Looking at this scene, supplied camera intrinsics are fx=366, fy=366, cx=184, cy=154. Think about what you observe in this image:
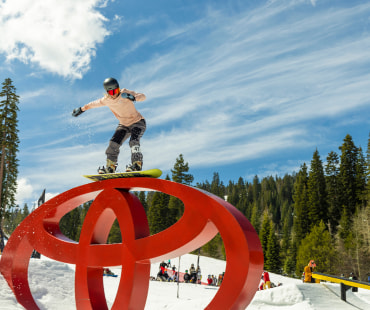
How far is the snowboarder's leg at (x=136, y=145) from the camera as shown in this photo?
7.43m

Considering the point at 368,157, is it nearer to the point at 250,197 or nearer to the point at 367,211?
the point at 367,211

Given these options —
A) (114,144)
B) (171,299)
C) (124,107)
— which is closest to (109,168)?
(114,144)

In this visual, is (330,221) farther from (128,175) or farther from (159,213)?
(128,175)

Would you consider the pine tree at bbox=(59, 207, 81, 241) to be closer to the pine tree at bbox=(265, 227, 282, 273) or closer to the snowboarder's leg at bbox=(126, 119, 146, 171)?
the pine tree at bbox=(265, 227, 282, 273)

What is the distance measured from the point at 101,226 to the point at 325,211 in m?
54.6

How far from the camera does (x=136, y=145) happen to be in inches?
299

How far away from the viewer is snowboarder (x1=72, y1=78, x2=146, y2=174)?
294 inches

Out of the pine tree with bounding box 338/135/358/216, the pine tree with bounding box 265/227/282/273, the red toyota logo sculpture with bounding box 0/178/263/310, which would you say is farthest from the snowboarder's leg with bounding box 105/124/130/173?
the pine tree with bounding box 338/135/358/216

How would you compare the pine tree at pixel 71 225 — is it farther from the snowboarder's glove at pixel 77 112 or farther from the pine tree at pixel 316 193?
the snowboarder's glove at pixel 77 112

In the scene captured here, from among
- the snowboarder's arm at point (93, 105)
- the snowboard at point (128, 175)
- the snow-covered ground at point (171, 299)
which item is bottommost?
the snow-covered ground at point (171, 299)

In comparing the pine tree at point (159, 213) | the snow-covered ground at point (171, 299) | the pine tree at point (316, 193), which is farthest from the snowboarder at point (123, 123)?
the pine tree at point (316, 193)

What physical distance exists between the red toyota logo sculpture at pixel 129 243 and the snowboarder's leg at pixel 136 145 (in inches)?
20.5

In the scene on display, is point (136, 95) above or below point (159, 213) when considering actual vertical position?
below

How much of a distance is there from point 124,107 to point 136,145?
32.6 inches
